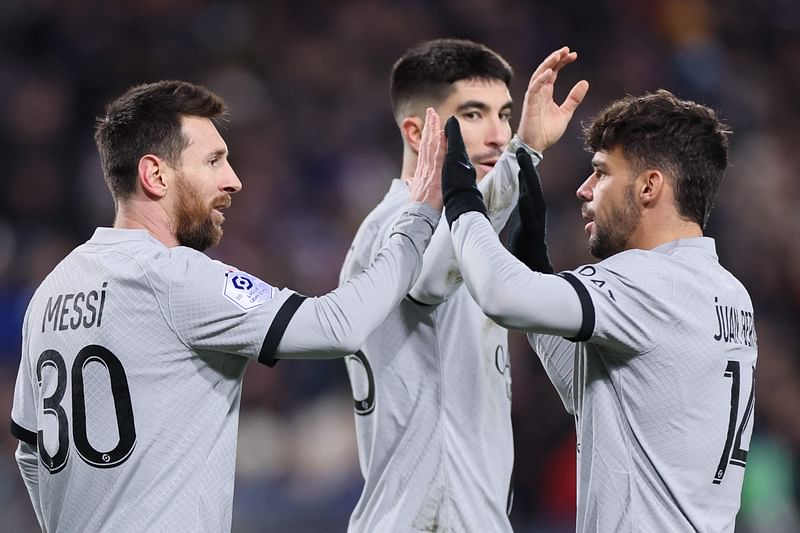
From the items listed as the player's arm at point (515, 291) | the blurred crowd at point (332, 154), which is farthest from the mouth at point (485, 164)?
the blurred crowd at point (332, 154)

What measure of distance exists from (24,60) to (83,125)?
3.18 ft

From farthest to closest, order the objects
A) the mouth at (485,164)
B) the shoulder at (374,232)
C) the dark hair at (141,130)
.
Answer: the mouth at (485,164)
the shoulder at (374,232)
the dark hair at (141,130)

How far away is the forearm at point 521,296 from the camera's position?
10.6 feet

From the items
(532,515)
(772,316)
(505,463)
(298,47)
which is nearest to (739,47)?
(772,316)

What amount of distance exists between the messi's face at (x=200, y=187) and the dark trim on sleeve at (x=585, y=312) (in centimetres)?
119

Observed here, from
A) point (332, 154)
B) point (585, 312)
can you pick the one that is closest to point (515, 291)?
point (585, 312)

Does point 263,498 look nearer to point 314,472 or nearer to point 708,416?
point 314,472

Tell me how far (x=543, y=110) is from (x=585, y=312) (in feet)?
2.83

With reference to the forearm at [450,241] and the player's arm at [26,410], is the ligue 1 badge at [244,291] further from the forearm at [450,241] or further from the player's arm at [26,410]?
the player's arm at [26,410]

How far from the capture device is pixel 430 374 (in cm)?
401

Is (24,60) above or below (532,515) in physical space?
above

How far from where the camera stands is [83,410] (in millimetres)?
3340

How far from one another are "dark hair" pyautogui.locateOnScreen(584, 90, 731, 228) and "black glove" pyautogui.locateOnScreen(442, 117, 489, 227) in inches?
18.7

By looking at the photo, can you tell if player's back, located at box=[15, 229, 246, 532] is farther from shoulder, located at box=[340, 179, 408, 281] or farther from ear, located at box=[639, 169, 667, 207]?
ear, located at box=[639, 169, 667, 207]
